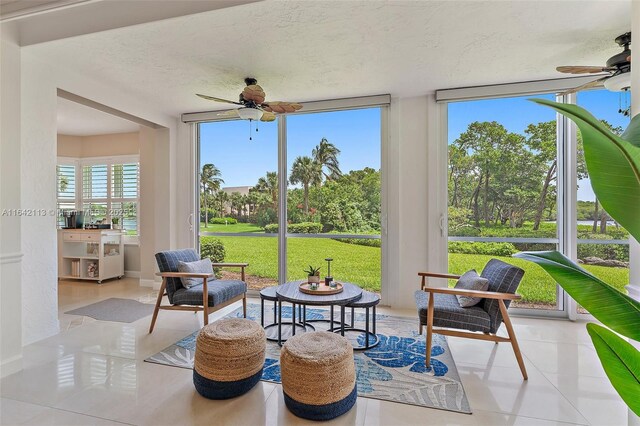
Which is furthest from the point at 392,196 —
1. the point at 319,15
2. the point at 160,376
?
the point at 160,376

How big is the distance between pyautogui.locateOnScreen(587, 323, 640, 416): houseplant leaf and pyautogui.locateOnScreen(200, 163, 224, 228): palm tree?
470cm

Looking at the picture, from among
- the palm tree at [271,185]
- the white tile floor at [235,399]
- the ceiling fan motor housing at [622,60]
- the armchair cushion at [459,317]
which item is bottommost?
the white tile floor at [235,399]

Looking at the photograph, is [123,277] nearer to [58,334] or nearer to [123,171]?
[123,171]

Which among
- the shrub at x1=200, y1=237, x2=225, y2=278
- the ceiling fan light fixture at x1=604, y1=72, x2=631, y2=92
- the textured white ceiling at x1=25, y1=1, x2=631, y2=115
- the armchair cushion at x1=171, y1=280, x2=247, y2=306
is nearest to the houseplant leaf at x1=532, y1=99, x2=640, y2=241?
the textured white ceiling at x1=25, y1=1, x2=631, y2=115

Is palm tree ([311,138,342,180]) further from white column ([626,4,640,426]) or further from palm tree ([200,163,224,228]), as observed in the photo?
white column ([626,4,640,426])

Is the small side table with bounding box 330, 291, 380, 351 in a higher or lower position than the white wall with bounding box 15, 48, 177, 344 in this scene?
lower

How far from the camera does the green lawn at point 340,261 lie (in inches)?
150

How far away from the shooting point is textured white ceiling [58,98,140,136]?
4504mm

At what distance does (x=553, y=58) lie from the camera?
3.03 meters

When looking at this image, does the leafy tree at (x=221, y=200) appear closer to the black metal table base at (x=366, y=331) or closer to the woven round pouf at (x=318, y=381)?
the black metal table base at (x=366, y=331)

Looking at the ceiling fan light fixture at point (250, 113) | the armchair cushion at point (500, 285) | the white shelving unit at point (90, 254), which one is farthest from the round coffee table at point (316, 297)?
the white shelving unit at point (90, 254)

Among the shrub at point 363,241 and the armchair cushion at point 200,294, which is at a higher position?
the shrub at point 363,241

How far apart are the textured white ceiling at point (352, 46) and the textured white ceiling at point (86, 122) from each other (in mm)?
1417

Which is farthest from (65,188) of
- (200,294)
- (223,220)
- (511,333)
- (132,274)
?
(511,333)
